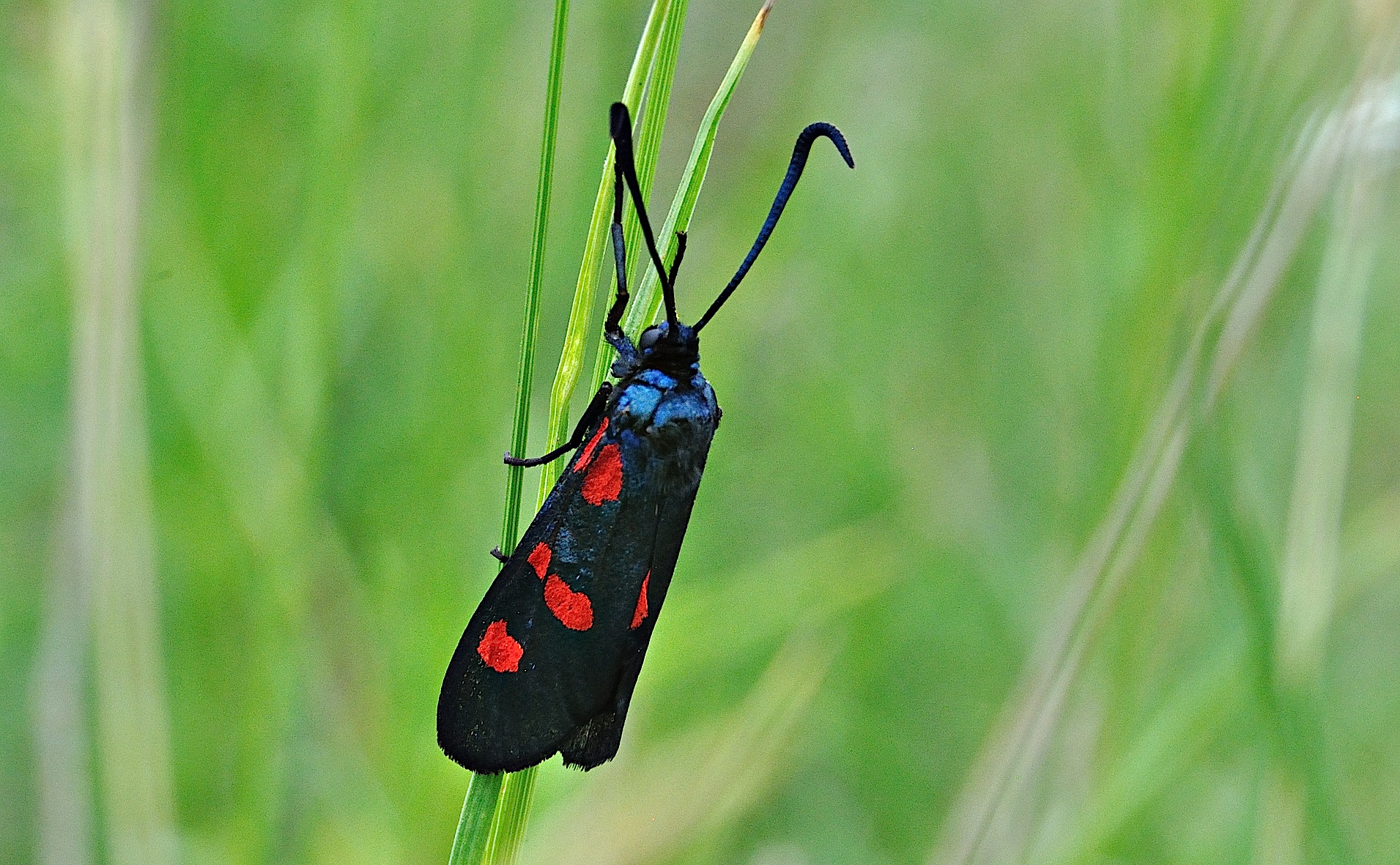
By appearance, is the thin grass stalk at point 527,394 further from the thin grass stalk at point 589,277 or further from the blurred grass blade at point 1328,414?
the blurred grass blade at point 1328,414

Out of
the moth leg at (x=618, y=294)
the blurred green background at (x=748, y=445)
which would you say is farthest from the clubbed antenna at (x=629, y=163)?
the blurred green background at (x=748, y=445)

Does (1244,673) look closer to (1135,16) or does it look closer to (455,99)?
(1135,16)

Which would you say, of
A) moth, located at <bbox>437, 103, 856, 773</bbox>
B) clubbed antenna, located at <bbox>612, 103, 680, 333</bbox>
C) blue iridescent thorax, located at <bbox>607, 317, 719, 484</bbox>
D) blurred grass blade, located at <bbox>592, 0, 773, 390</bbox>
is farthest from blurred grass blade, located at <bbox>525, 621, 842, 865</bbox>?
clubbed antenna, located at <bbox>612, 103, 680, 333</bbox>

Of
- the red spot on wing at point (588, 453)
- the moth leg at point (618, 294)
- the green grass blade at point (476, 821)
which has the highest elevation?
the moth leg at point (618, 294)

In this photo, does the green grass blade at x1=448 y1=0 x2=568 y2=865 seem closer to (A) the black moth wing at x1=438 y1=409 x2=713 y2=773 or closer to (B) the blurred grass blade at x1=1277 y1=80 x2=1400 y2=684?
(A) the black moth wing at x1=438 y1=409 x2=713 y2=773

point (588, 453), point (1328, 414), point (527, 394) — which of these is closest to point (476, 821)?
point (527, 394)

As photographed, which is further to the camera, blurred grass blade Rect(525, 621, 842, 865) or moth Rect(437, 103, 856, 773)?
blurred grass blade Rect(525, 621, 842, 865)

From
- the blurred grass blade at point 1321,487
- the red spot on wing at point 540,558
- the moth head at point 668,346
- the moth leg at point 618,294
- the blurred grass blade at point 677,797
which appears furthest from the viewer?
the blurred grass blade at point 677,797
